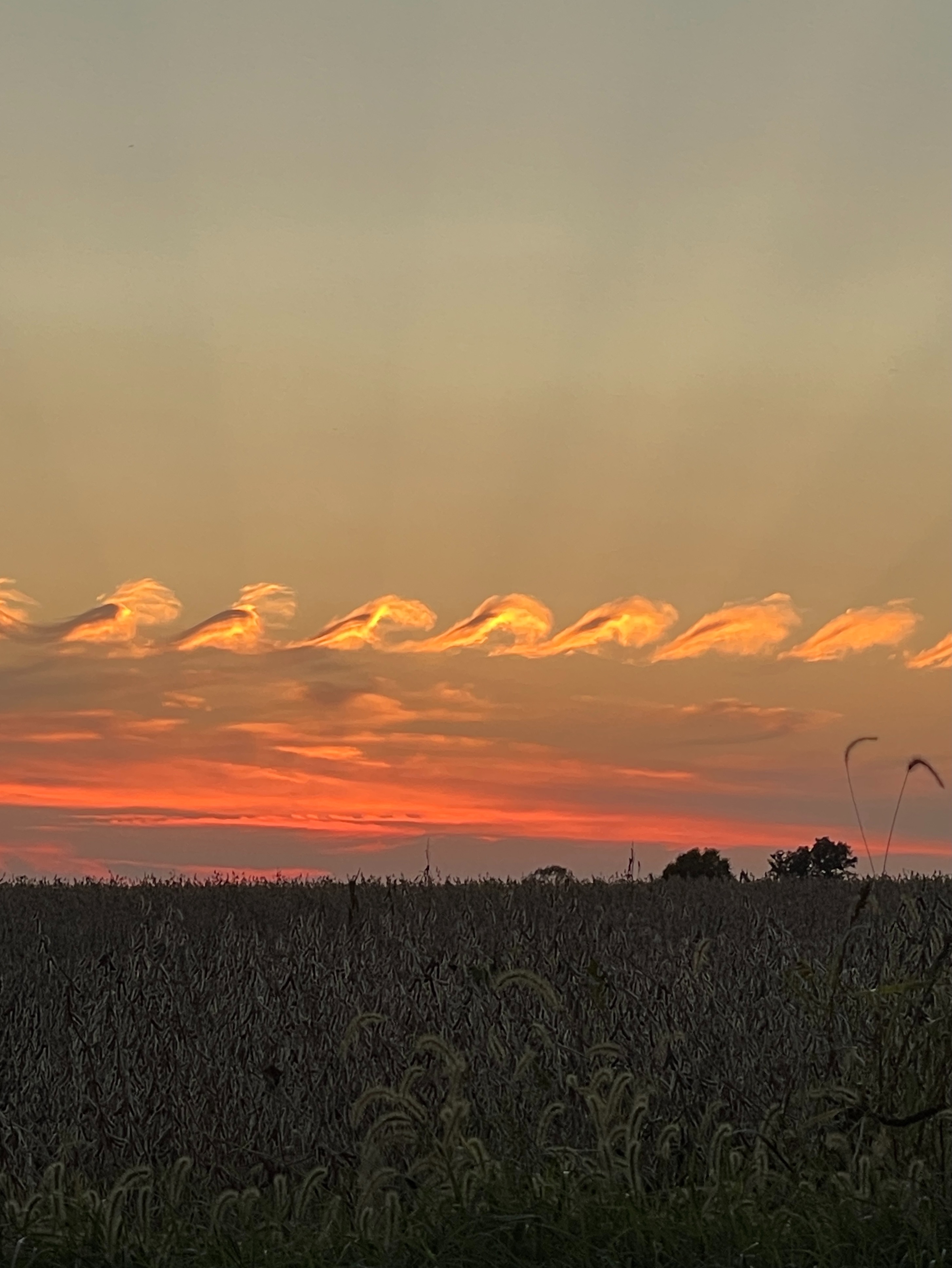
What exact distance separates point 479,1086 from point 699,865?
938 centimetres

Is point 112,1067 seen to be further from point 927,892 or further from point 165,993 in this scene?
point 927,892

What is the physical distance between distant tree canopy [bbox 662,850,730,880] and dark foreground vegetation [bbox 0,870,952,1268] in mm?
4474

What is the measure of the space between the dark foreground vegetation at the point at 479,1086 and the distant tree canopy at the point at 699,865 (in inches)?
176

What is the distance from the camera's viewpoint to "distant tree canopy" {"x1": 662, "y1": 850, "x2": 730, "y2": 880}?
15.3 meters

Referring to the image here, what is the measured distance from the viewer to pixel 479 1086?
20.7ft

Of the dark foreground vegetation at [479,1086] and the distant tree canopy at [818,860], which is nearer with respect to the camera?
the dark foreground vegetation at [479,1086]

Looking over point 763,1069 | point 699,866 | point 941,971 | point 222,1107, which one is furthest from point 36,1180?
point 699,866

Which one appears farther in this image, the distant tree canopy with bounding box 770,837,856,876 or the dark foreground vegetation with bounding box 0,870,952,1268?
the distant tree canopy with bounding box 770,837,856,876

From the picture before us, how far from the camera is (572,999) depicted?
7266mm

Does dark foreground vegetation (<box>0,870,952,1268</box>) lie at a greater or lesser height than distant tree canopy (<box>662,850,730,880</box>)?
lesser

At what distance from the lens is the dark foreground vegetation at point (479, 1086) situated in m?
4.12

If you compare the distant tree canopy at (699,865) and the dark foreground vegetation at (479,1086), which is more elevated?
the distant tree canopy at (699,865)

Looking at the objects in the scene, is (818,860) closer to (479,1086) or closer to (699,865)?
(699,865)

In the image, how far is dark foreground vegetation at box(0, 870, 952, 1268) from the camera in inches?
162
